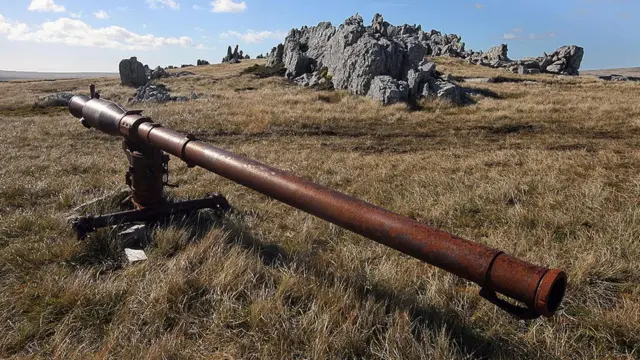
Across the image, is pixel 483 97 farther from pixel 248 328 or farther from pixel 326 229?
pixel 248 328

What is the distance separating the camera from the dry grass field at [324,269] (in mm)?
2875

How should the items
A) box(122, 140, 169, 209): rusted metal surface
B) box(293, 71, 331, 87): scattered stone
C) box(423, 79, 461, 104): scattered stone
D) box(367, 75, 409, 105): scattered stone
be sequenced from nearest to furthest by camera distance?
box(122, 140, 169, 209): rusted metal surface < box(367, 75, 409, 105): scattered stone < box(423, 79, 461, 104): scattered stone < box(293, 71, 331, 87): scattered stone

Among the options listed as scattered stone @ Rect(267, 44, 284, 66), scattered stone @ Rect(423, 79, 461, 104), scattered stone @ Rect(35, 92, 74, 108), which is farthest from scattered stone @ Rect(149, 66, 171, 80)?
scattered stone @ Rect(423, 79, 461, 104)

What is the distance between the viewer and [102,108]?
4.73 metres

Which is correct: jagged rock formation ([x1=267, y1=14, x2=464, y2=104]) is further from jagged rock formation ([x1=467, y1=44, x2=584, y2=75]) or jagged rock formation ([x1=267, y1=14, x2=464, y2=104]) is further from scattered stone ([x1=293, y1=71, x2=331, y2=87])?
jagged rock formation ([x1=467, y1=44, x2=584, y2=75])

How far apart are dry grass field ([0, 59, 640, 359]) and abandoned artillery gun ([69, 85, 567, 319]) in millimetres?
562

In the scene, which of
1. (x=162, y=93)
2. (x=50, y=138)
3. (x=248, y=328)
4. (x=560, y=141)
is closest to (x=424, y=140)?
(x=560, y=141)

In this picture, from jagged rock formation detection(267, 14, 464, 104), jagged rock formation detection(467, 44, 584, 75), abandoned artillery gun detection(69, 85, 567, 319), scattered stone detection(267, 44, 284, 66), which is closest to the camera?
abandoned artillery gun detection(69, 85, 567, 319)

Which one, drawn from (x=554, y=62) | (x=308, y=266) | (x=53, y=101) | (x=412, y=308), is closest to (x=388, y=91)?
(x=308, y=266)

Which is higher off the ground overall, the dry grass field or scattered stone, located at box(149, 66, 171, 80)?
scattered stone, located at box(149, 66, 171, 80)

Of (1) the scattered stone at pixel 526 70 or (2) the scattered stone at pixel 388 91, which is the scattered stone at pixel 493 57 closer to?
(1) the scattered stone at pixel 526 70

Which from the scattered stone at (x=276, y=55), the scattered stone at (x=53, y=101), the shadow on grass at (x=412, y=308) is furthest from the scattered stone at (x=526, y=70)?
the shadow on grass at (x=412, y=308)

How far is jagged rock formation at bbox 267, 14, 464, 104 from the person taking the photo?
823 inches

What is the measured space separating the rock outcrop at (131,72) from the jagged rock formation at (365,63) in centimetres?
1293
